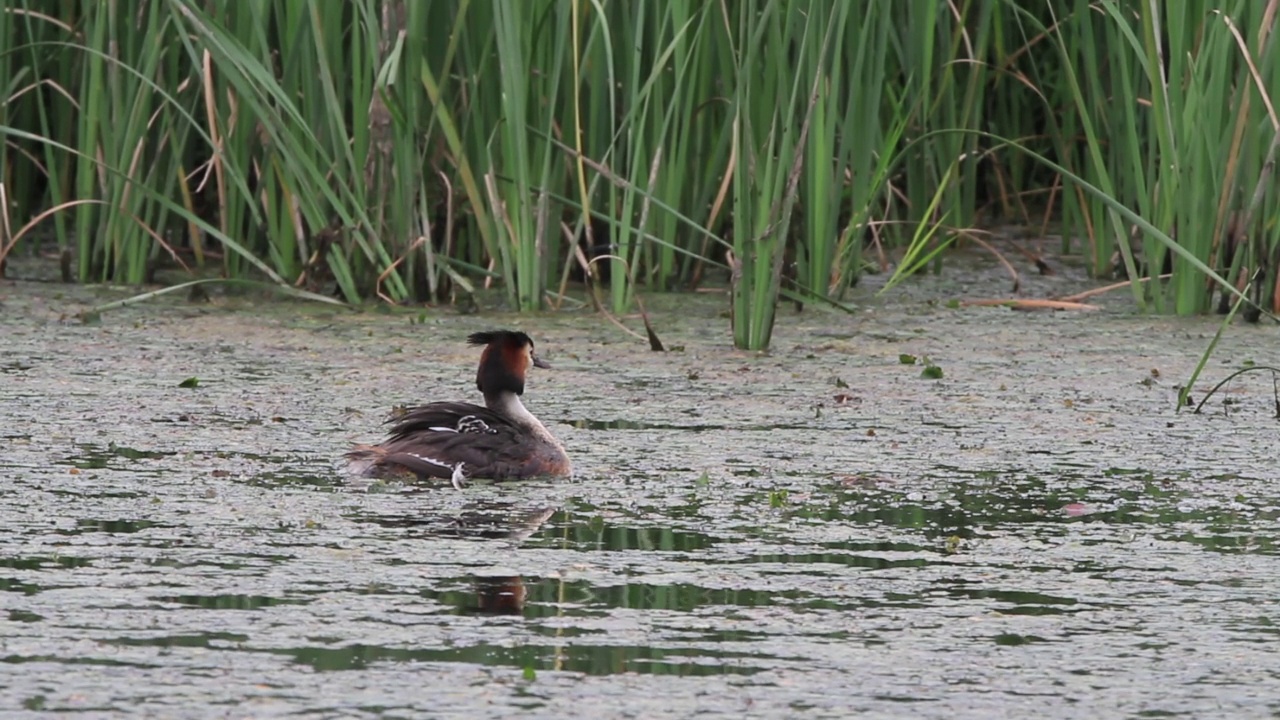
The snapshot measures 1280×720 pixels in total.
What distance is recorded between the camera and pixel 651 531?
4.82 m

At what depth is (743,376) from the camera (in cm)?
712

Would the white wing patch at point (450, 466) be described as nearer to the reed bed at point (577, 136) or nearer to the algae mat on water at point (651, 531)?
the algae mat on water at point (651, 531)

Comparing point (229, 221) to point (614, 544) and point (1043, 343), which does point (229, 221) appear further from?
point (614, 544)

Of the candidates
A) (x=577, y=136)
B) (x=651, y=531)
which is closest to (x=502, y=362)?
(x=651, y=531)

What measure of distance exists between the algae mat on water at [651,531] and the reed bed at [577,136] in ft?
1.35

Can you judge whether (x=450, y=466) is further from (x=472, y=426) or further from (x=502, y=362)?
(x=502, y=362)

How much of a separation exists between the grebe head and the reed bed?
1.42m

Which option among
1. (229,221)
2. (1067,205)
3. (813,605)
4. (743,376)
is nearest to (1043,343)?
(743,376)

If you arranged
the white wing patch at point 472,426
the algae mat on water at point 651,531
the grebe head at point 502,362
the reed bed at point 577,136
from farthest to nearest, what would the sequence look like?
1. the reed bed at point 577,136
2. the grebe head at point 502,362
3. the white wing patch at point 472,426
4. the algae mat on water at point 651,531

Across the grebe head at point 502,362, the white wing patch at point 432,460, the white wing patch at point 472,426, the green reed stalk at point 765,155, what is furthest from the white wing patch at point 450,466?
the green reed stalk at point 765,155

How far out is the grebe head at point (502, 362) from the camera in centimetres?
595

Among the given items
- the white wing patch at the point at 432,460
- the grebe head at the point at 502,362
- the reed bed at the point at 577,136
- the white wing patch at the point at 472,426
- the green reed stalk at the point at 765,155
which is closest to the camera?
the white wing patch at the point at 432,460

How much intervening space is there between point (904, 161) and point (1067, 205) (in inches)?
30.6

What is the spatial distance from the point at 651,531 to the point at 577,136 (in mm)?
3180
